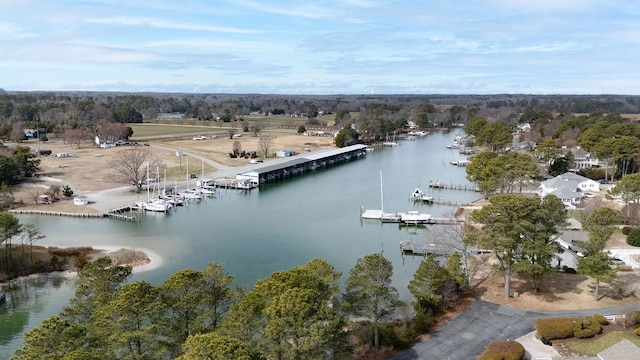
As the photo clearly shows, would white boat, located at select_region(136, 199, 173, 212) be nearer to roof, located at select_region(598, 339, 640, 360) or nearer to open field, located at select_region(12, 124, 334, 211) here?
open field, located at select_region(12, 124, 334, 211)

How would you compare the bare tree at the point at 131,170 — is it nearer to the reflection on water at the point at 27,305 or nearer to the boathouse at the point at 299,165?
the boathouse at the point at 299,165

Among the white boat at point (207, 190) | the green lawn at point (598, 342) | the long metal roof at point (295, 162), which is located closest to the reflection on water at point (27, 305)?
the white boat at point (207, 190)

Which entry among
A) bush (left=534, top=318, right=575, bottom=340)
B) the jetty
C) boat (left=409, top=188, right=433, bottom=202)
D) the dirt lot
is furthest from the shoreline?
boat (left=409, top=188, right=433, bottom=202)

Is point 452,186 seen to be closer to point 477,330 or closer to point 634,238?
point 634,238

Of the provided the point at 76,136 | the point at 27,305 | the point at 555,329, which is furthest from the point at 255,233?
the point at 76,136

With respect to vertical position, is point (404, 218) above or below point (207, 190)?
below

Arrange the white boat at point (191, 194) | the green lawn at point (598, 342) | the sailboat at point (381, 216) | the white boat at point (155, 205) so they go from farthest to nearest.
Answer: the white boat at point (191, 194) → the white boat at point (155, 205) → the sailboat at point (381, 216) → the green lawn at point (598, 342)
